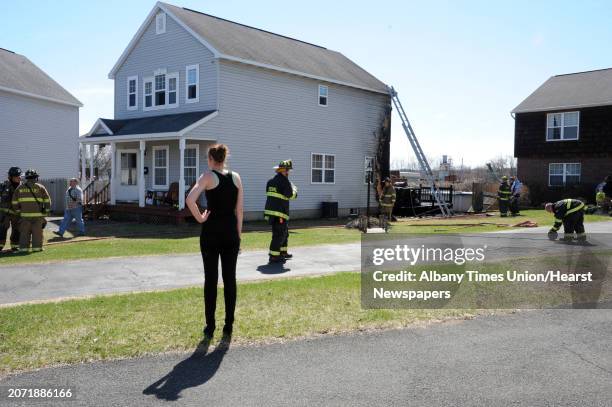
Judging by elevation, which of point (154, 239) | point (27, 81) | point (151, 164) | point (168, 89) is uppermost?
point (27, 81)

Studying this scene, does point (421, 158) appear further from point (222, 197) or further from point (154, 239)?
point (222, 197)

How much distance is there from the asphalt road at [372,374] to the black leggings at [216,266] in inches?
20.3

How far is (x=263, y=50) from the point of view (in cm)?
2430

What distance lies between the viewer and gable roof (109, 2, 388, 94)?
22.4m

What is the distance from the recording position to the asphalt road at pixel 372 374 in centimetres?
443

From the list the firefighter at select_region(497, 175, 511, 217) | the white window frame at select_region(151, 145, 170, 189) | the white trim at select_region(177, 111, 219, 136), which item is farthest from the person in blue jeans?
the firefighter at select_region(497, 175, 511, 217)

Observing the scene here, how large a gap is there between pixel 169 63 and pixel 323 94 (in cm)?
683

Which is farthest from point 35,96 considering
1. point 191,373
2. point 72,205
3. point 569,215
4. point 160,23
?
point 191,373

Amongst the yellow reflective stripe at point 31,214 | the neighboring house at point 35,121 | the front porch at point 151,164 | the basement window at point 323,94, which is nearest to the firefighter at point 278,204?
the yellow reflective stripe at point 31,214

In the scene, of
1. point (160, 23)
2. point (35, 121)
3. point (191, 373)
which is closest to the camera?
point (191, 373)

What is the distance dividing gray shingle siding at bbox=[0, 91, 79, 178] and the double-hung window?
8810 mm

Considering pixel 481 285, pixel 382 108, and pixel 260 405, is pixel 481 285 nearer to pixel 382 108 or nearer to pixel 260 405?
pixel 260 405

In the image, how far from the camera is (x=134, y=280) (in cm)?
931

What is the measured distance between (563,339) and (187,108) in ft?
61.8
